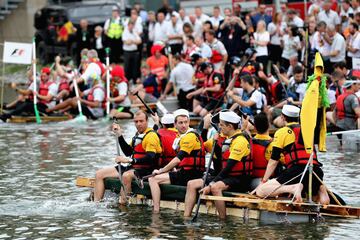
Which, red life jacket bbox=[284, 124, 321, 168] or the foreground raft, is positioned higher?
red life jacket bbox=[284, 124, 321, 168]

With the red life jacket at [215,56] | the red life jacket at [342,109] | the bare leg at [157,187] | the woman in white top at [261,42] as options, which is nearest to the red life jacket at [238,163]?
the bare leg at [157,187]

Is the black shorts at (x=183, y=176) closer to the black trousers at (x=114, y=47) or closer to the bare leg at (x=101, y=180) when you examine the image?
the bare leg at (x=101, y=180)

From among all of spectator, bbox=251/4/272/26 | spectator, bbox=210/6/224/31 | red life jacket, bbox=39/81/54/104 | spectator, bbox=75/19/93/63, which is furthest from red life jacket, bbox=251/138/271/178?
spectator, bbox=75/19/93/63

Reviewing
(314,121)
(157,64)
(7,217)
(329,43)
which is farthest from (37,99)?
(314,121)

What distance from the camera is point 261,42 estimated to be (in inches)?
1172

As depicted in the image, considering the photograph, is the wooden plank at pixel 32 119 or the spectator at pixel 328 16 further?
the spectator at pixel 328 16

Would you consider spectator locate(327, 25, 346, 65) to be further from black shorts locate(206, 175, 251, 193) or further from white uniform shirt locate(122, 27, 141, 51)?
black shorts locate(206, 175, 251, 193)

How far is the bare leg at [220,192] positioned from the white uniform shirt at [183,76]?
1358 cm

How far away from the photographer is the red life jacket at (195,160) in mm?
16047

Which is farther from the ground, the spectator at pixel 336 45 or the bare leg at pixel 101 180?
the spectator at pixel 336 45

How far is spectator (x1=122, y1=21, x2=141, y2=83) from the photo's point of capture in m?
33.4

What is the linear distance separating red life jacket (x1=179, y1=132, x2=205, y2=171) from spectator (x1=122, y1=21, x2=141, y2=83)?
1725cm

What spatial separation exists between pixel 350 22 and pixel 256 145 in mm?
13116

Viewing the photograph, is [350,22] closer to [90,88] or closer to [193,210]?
[90,88]
